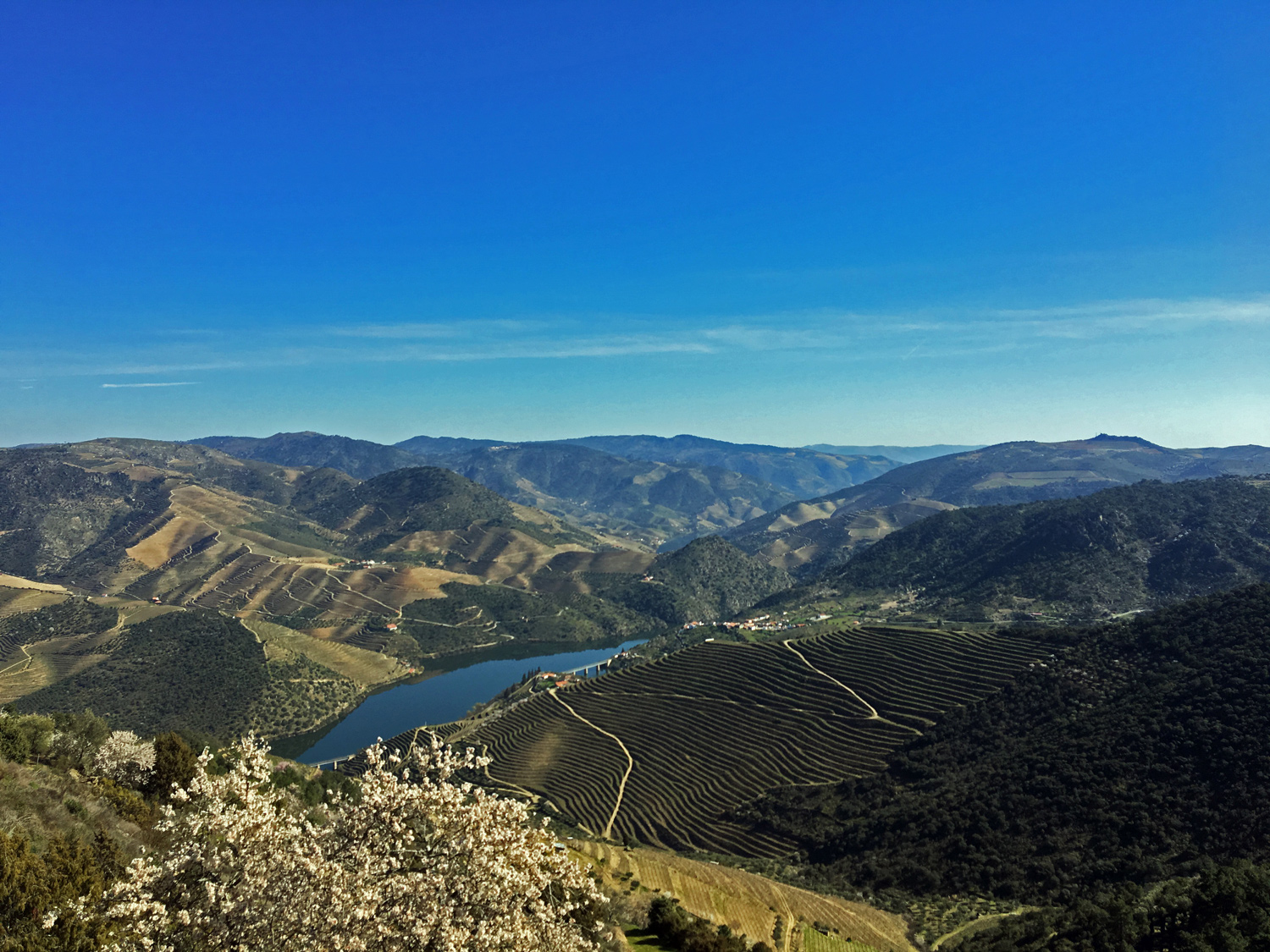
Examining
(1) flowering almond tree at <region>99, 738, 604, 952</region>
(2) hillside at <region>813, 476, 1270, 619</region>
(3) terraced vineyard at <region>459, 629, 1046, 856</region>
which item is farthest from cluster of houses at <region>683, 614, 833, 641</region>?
(1) flowering almond tree at <region>99, 738, 604, 952</region>

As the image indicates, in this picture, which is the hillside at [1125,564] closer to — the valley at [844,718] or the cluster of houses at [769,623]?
the valley at [844,718]

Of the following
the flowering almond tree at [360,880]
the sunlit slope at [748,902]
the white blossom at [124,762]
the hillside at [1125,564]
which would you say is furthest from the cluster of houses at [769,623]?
the flowering almond tree at [360,880]

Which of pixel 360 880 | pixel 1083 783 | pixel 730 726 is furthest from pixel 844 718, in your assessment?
pixel 360 880

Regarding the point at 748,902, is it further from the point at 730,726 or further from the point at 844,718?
the point at 730,726

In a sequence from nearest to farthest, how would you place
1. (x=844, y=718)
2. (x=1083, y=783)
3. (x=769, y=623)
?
(x=1083, y=783) → (x=844, y=718) → (x=769, y=623)

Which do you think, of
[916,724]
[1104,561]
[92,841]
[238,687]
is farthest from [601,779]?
[1104,561]

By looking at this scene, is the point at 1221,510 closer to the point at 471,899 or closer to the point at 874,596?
the point at 874,596
